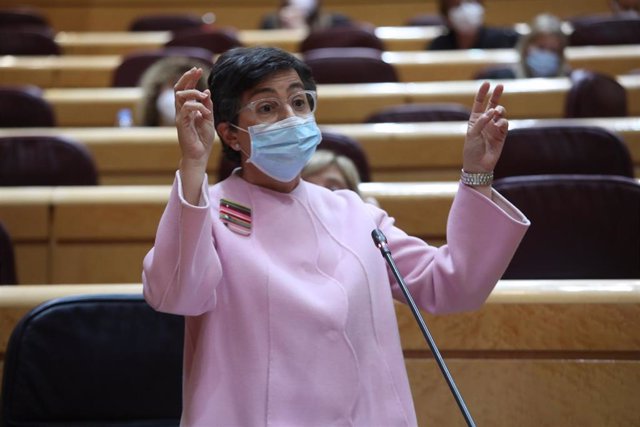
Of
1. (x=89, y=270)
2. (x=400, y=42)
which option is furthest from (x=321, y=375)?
(x=400, y=42)

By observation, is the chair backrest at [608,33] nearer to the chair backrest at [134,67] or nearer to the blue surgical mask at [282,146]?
the chair backrest at [134,67]

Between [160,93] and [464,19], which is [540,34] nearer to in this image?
[464,19]

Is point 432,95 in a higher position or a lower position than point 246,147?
lower

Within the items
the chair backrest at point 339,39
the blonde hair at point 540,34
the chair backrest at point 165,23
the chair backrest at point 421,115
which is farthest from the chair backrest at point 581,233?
the chair backrest at point 165,23

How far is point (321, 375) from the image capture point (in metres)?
0.77

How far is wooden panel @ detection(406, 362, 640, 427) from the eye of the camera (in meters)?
1.03

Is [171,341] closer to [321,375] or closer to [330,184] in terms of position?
[321,375]

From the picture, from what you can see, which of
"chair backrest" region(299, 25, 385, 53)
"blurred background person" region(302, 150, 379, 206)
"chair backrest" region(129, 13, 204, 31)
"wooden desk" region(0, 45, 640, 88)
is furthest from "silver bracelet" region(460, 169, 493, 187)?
"chair backrest" region(129, 13, 204, 31)

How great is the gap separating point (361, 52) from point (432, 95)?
39 cm

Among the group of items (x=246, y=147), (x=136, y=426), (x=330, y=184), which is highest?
(x=246, y=147)

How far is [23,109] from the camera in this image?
87.1 inches

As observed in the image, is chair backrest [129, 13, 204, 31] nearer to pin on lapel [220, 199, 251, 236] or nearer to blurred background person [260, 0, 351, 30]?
blurred background person [260, 0, 351, 30]

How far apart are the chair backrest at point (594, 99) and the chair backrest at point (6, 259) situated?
3.95 ft

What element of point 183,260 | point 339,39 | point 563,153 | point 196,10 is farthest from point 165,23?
point 183,260
